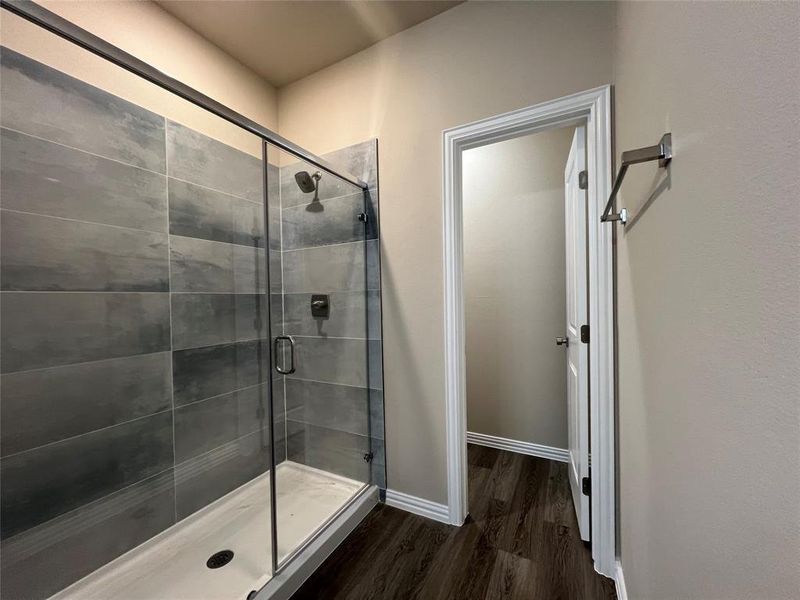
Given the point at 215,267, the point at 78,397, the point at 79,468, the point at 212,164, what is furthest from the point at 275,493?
the point at 212,164

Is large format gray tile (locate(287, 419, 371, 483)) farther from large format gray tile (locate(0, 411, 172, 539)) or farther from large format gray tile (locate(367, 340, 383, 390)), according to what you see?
large format gray tile (locate(0, 411, 172, 539))

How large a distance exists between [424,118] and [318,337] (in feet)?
4.48

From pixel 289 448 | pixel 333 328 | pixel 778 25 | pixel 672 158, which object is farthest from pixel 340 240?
pixel 778 25

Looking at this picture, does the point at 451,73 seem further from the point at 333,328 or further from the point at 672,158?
the point at 333,328

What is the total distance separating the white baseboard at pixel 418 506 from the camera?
1.66 metres

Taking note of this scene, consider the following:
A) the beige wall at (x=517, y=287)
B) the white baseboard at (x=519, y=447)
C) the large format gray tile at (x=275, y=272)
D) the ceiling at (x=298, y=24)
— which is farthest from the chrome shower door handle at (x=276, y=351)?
the ceiling at (x=298, y=24)

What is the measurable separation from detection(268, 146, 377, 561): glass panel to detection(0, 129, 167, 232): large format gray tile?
556mm

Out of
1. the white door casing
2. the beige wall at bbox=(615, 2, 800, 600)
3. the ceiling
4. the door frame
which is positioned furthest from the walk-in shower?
the beige wall at bbox=(615, 2, 800, 600)

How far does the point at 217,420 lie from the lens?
1.78 meters

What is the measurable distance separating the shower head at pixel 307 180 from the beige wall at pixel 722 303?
4.83 feet

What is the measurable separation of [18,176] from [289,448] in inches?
64.0

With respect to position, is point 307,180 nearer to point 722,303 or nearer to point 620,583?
point 722,303

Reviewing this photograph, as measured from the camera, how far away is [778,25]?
0.33 metres

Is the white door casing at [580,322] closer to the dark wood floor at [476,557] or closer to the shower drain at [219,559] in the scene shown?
the dark wood floor at [476,557]
